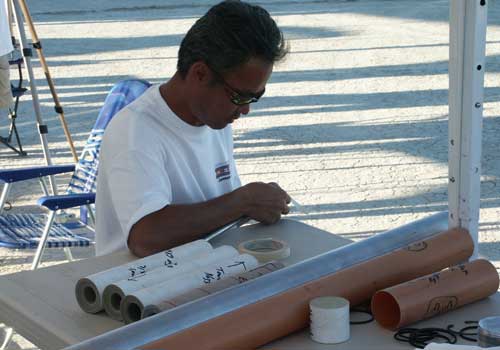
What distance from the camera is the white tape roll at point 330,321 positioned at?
1.69 m

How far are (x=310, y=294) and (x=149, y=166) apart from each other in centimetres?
87

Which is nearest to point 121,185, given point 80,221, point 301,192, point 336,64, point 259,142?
point 80,221

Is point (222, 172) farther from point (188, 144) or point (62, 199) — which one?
point (62, 199)

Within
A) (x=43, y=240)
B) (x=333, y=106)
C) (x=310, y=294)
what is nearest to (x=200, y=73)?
(x=310, y=294)

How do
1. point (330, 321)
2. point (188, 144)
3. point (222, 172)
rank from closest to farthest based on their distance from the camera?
point (330, 321)
point (188, 144)
point (222, 172)

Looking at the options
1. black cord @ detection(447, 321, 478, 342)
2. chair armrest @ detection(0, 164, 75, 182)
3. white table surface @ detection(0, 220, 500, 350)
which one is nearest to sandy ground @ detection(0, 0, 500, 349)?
chair armrest @ detection(0, 164, 75, 182)

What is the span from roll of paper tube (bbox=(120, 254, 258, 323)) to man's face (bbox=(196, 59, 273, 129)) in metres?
0.60

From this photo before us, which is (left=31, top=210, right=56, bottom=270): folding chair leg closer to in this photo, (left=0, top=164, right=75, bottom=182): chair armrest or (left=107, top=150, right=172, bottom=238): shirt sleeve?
(left=0, top=164, right=75, bottom=182): chair armrest

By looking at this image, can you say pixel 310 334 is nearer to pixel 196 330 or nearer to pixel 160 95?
pixel 196 330

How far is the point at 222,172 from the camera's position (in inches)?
110

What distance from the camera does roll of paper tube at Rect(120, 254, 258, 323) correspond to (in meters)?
1.80

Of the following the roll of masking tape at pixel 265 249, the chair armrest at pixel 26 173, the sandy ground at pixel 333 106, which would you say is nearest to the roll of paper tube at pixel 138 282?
the roll of masking tape at pixel 265 249

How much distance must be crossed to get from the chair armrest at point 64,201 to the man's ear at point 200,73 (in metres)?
1.19

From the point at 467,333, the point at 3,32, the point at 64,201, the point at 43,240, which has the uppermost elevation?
the point at 3,32
